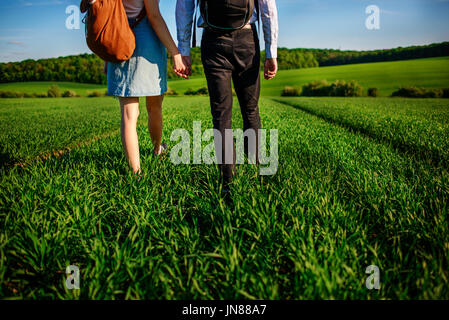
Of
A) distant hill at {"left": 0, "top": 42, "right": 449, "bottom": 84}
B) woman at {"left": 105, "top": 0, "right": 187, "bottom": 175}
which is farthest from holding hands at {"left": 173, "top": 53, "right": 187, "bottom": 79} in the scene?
distant hill at {"left": 0, "top": 42, "right": 449, "bottom": 84}

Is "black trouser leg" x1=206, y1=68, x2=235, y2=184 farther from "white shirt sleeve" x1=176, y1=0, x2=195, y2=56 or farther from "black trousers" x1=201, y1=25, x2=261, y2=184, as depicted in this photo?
"white shirt sleeve" x1=176, y1=0, x2=195, y2=56

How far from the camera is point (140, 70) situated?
2312mm

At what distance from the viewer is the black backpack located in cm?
203

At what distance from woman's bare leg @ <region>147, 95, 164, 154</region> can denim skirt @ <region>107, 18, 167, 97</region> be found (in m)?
0.33

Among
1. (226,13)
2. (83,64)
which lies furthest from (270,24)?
(83,64)

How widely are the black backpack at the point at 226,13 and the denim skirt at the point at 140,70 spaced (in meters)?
0.59

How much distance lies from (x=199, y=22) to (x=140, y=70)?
2.25 ft

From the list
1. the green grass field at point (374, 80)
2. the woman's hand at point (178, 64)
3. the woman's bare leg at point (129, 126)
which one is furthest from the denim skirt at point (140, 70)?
the green grass field at point (374, 80)

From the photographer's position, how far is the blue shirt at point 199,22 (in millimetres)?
2238

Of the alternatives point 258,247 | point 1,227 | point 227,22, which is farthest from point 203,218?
point 227,22

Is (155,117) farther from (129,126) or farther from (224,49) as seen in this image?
(224,49)

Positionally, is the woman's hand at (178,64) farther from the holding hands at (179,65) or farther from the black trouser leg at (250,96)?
the black trouser leg at (250,96)

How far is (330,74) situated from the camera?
61188 mm
